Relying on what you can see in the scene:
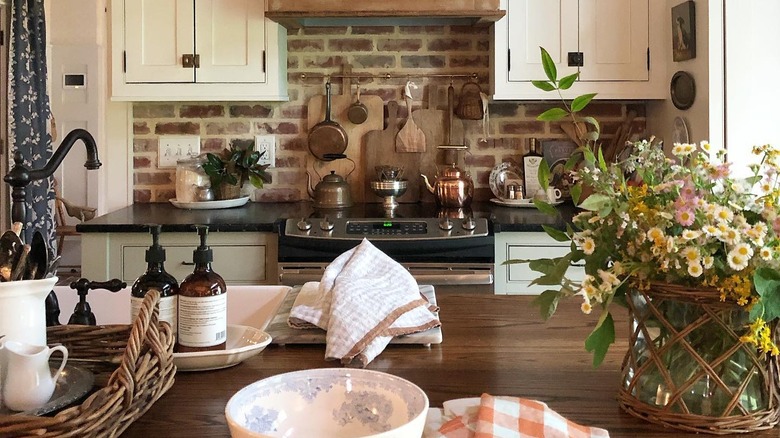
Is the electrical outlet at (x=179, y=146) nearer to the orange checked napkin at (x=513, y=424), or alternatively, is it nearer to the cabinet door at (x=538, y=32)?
the cabinet door at (x=538, y=32)

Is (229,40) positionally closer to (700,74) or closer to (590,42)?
(590,42)

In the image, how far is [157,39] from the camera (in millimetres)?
3221

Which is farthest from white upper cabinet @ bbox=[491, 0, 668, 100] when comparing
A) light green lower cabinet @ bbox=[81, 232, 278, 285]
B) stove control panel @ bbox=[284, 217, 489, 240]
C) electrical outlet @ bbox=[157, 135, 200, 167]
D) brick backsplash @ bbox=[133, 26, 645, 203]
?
electrical outlet @ bbox=[157, 135, 200, 167]

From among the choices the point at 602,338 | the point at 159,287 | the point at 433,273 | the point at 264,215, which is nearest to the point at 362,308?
the point at 159,287

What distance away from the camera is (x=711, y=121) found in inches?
113

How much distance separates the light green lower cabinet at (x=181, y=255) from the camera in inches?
114

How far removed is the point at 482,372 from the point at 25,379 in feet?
2.12

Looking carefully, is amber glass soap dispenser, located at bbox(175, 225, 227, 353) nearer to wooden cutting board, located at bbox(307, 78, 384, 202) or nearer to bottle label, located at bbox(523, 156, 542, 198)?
wooden cutting board, located at bbox(307, 78, 384, 202)

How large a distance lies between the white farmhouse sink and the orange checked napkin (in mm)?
808

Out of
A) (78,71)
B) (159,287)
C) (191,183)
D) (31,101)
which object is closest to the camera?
(159,287)

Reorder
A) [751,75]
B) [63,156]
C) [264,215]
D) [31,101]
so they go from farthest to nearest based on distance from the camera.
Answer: [31,101] → [264,215] → [751,75] → [63,156]

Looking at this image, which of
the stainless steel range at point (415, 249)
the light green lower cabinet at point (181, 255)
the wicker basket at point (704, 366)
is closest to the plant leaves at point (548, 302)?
the wicker basket at point (704, 366)

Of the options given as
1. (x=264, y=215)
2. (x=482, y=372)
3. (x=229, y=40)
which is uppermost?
(x=229, y=40)

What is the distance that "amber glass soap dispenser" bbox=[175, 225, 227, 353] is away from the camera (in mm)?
1199
